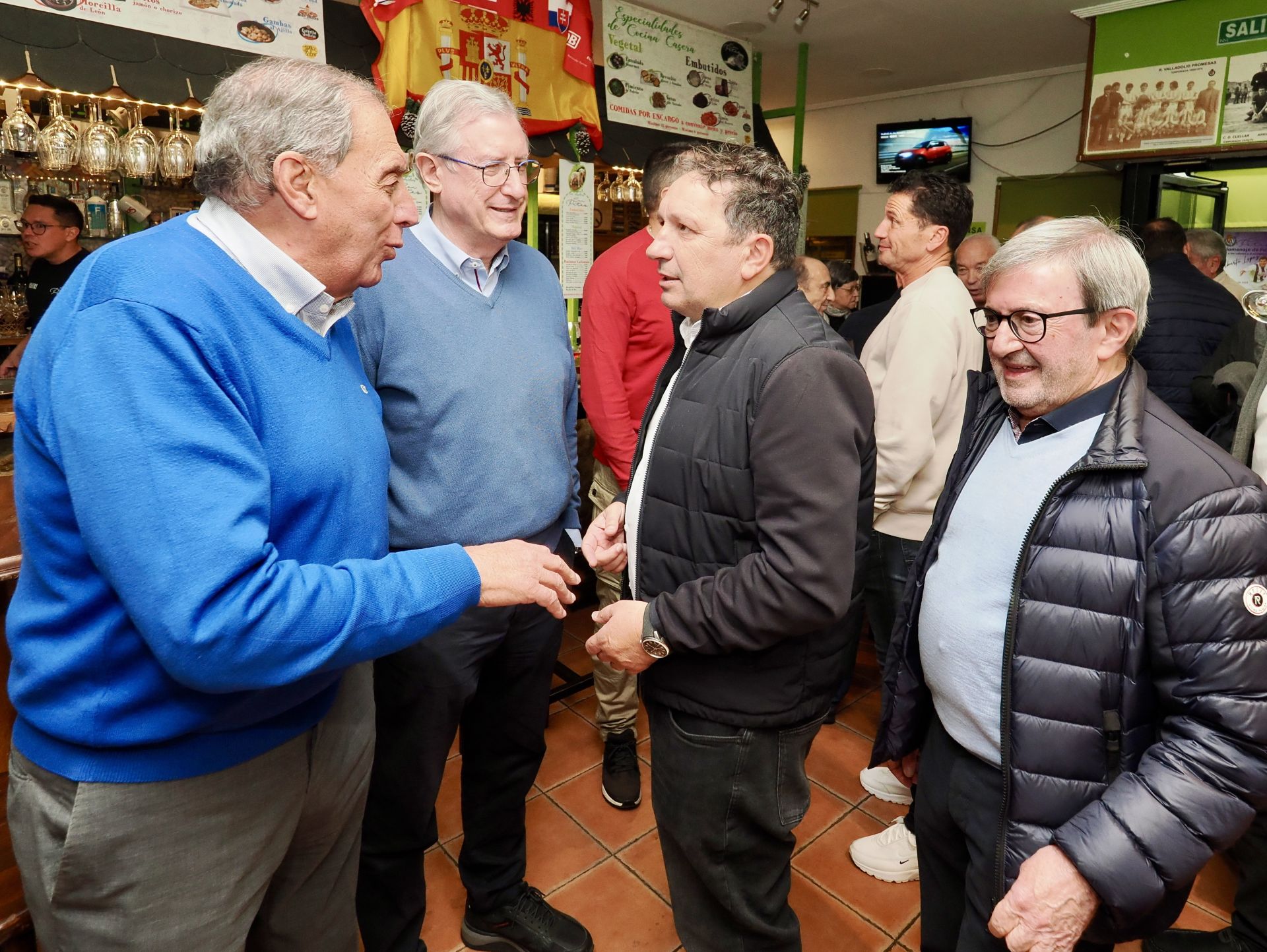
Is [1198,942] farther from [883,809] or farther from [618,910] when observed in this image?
[618,910]

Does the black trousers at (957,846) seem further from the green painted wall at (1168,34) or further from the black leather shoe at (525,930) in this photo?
the green painted wall at (1168,34)

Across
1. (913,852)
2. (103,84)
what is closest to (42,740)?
(913,852)

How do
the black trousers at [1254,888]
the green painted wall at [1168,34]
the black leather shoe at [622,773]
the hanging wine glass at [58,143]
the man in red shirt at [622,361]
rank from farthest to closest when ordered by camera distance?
1. the green painted wall at [1168,34]
2. the hanging wine glass at [58,143]
3. the man in red shirt at [622,361]
4. the black leather shoe at [622,773]
5. the black trousers at [1254,888]

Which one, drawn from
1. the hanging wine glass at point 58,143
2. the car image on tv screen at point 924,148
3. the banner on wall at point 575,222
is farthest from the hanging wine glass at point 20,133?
the car image on tv screen at point 924,148

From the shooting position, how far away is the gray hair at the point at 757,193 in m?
1.66

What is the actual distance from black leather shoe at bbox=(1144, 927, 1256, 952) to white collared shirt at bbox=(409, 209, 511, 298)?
2.56 meters

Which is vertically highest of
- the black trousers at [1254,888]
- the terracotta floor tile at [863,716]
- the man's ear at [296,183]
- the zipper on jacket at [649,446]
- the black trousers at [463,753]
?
the man's ear at [296,183]

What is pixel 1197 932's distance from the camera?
7.39 feet

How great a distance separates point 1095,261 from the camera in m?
1.39

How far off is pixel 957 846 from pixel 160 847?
1.44m

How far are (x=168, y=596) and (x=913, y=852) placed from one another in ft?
7.84

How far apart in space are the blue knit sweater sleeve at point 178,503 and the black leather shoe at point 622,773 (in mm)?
1980

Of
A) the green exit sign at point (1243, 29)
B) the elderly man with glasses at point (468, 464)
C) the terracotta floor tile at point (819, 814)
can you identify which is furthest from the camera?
the green exit sign at point (1243, 29)

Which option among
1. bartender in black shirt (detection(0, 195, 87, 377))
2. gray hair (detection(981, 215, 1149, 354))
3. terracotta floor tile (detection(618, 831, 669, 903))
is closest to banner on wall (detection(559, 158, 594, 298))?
bartender in black shirt (detection(0, 195, 87, 377))
